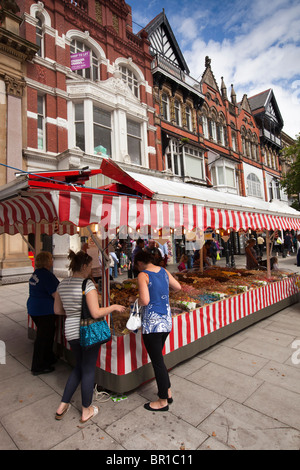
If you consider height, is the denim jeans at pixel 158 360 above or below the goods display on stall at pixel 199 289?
below

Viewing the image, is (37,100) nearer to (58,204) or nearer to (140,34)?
(140,34)

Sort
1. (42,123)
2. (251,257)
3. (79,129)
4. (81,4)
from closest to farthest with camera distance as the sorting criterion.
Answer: (251,257)
(42,123)
(79,129)
(81,4)

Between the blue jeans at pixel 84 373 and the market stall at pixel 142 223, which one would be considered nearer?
the blue jeans at pixel 84 373

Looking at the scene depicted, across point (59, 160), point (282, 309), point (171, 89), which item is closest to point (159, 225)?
point (282, 309)

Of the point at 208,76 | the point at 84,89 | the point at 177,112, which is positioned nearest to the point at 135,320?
the point at 84,89

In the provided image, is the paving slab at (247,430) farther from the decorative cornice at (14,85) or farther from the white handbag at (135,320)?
the decorative cornice at (14,85)

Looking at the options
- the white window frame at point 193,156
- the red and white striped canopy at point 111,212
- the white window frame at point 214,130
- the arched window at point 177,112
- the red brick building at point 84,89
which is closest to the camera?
the red and white striped canopy at point 111,212

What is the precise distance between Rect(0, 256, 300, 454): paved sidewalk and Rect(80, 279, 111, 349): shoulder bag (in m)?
0.91

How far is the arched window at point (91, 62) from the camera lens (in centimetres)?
1457

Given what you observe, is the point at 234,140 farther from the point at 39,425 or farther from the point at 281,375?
the point at 39,425

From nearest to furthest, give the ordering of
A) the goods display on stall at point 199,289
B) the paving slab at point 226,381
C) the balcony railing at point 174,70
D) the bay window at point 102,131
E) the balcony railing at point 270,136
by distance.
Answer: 1. the paving slab at point 226,381
2. the goods display on stall at point 199,289
3. the bay window at point 102,131
4. the balcony railing at point 174,70
5. the balcony railing at point 270,136

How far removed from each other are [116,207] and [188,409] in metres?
2.69

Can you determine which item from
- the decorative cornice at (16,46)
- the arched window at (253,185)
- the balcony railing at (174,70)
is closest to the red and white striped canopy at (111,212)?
the decorative cornice at (16,46)

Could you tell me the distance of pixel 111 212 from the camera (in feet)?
11.2
